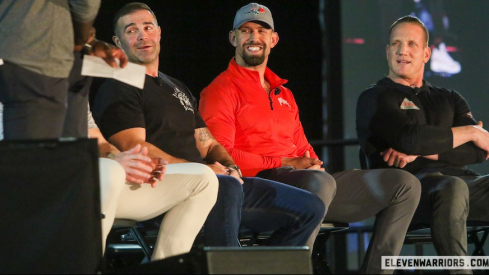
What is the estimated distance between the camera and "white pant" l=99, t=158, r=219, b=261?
2.16 meters

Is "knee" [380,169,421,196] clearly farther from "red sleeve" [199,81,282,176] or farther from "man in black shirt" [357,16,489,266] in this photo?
"red sleeve" [199,81,282,176]

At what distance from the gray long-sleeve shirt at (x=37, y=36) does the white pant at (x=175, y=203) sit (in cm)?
46

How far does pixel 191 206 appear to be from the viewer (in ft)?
7.32

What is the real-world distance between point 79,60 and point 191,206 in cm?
62

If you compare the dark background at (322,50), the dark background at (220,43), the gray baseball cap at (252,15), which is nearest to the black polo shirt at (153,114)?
the gray baseball cap at (252,15)

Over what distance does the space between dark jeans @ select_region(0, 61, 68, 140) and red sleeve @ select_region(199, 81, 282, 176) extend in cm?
119

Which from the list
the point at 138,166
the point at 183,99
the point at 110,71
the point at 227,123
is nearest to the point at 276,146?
the point at 227,123

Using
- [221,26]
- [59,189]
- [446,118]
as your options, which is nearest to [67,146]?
[59,189]

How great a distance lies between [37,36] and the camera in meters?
1.98

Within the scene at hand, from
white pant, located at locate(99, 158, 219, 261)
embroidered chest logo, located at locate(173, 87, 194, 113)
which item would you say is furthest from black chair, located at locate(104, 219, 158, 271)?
embroidered chest logo, located at locate(173, 87, 194, 113)

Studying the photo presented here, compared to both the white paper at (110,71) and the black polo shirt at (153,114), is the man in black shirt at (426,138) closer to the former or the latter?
the black polo shirt at (153,114)

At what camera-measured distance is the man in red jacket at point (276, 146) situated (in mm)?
2838

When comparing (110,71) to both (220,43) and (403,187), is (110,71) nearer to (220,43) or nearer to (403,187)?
(403,187)

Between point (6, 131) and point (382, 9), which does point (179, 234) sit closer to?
point (6, 131)
